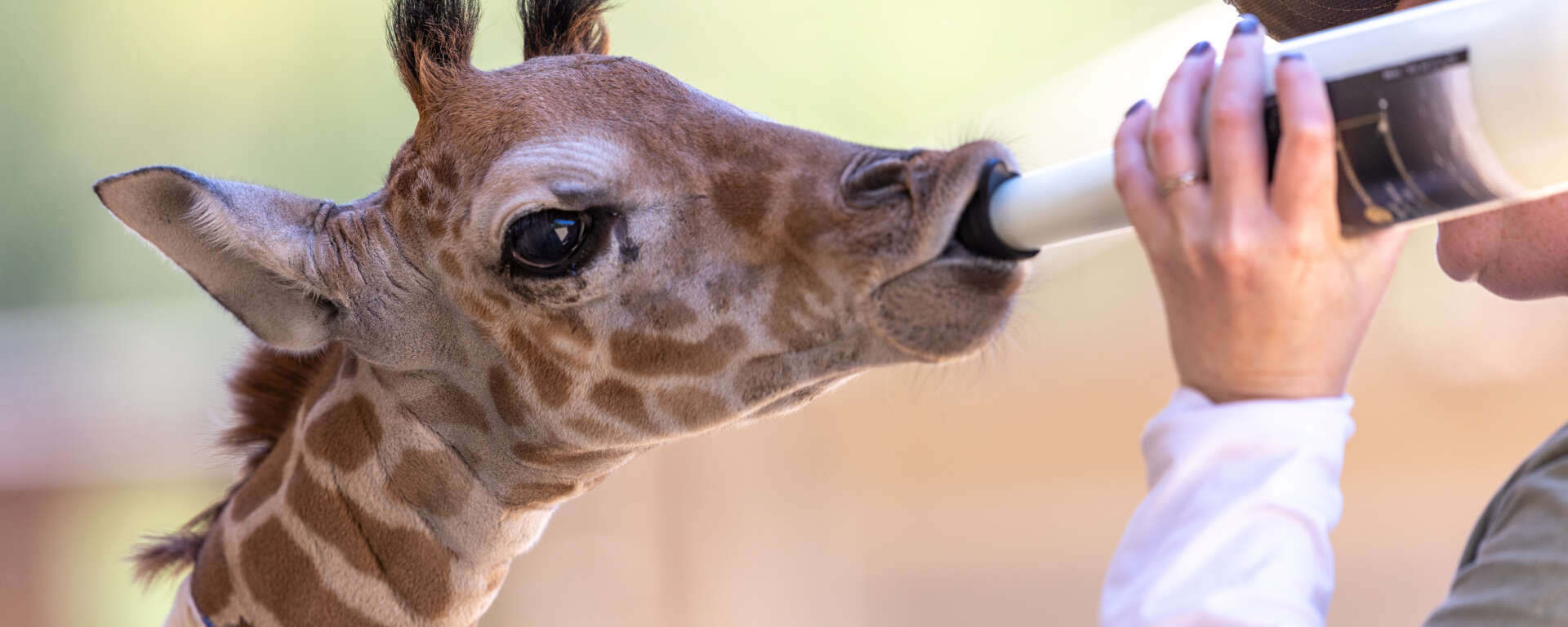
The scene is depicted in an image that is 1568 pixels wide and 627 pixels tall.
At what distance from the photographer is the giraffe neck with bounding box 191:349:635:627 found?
3.88ft

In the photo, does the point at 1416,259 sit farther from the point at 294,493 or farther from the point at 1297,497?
the point at 294,493

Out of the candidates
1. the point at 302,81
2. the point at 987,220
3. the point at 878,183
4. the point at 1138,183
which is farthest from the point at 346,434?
the point at 302,81

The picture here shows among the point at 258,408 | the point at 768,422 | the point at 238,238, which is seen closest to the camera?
the point at 238,238

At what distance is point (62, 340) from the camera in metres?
3.00

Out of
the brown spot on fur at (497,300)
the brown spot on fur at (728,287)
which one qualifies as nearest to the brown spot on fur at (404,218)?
the brown spot on fur at (497,300)

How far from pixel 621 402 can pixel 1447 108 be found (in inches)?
30.8

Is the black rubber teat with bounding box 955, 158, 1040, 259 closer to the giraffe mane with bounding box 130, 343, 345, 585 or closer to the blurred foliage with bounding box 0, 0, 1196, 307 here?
the giraffe mane with bounding box 130, 343, 345, 585

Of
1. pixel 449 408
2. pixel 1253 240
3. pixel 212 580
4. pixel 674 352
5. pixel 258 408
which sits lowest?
pixel 212 580

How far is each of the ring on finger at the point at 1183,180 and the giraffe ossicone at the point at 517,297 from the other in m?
0.29

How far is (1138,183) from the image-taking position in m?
0.65

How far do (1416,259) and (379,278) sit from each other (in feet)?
7.72

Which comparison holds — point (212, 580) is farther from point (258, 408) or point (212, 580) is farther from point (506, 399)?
point (506, 399)

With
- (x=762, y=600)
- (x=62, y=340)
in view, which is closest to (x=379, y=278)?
(x=762, y=600)

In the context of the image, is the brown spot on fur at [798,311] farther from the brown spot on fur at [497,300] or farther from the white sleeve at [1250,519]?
the white sleeve at [1250,519]
